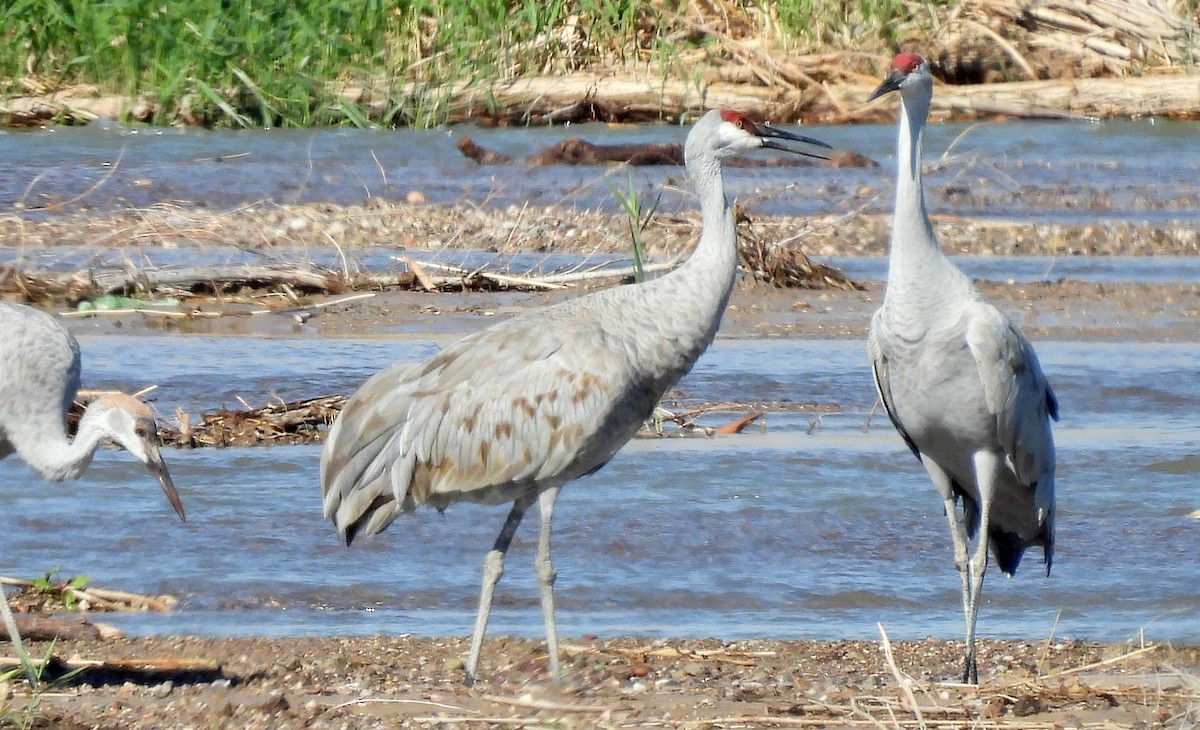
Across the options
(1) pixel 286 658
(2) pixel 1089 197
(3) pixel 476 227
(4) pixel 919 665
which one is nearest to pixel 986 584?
(4) pixel 919 665

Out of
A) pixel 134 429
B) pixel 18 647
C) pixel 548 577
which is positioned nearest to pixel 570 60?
pixel 548 577

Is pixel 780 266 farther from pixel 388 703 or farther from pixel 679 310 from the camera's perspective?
pixel 388 703

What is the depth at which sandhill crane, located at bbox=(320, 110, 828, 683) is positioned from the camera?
5324 millimetres

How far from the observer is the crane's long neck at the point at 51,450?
17.6ft

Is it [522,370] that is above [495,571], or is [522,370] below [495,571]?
above

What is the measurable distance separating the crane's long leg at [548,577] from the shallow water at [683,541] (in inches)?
15.1

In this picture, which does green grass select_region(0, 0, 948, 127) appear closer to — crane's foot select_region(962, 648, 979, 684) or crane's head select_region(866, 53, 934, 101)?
crane's head select_region(866, 53, 934, 101)

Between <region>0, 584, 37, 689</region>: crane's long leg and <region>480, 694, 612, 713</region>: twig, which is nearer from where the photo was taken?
<region>480, 694, 612, 713</region>: twig

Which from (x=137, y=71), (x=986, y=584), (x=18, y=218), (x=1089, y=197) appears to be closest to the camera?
(x=986, y=584)

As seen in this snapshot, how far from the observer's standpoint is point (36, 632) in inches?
203

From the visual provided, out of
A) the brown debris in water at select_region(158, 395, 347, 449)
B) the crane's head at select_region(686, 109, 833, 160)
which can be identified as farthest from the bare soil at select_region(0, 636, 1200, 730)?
the brown debris in water at select_region(158, 395, 347, 449)

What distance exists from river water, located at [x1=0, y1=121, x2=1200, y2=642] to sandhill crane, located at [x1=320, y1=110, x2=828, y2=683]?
1.41 ft

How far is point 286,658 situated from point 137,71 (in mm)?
12326

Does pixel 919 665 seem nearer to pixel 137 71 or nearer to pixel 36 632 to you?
pixel 36 632
